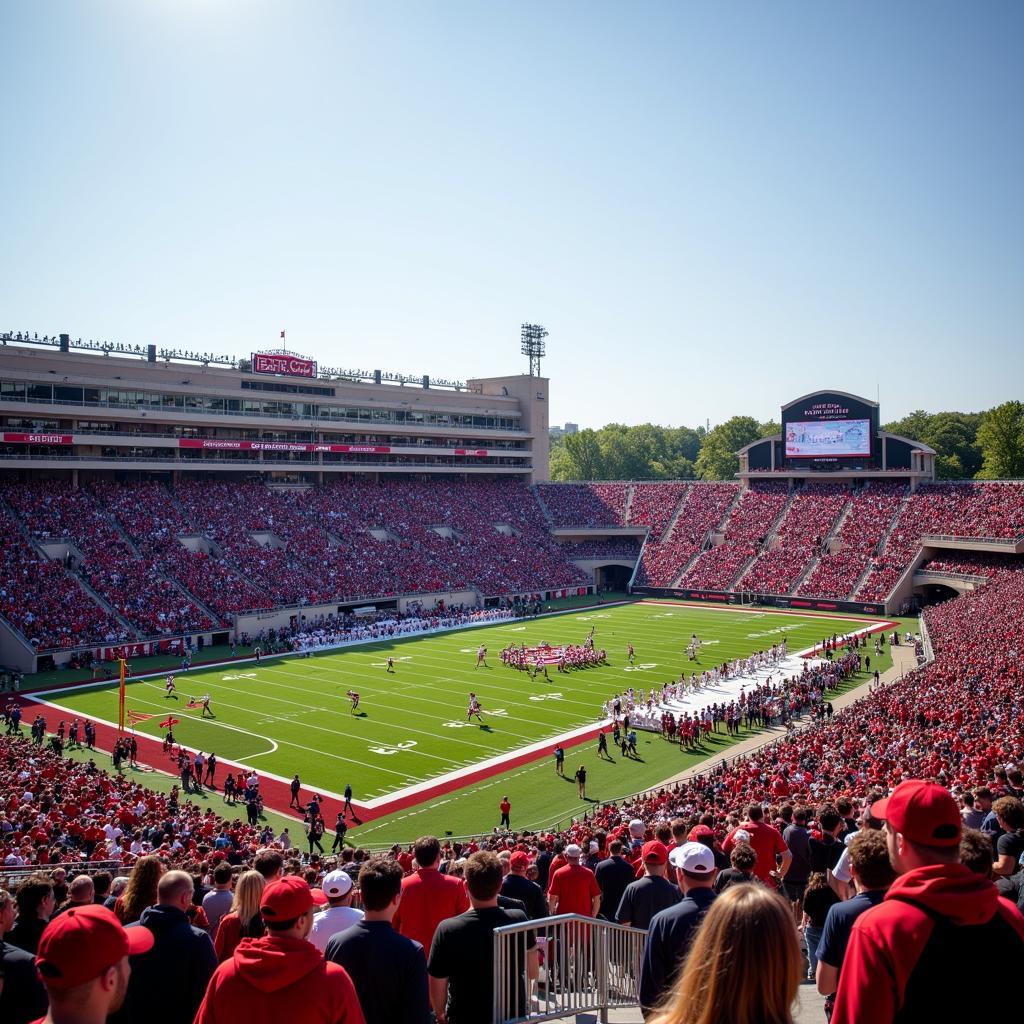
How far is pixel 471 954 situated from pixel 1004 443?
8249 centimetres

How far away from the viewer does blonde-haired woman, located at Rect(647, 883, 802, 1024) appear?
8.23 feet

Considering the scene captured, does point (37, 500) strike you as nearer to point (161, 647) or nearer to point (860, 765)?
point (161, 647)

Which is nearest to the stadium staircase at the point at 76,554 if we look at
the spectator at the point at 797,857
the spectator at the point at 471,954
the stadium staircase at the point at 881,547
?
the spectator at the point at 797,857

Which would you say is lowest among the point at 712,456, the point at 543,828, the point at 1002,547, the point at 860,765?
the point at 543,828

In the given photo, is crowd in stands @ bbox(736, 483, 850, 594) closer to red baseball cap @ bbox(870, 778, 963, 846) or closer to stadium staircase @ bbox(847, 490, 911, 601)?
stadium staircase @ bbox(847, 490, 911, 601)

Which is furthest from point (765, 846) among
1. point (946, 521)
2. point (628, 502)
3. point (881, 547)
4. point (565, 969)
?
point (628, 502)

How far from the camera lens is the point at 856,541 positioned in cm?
5756

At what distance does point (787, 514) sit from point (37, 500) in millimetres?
47686

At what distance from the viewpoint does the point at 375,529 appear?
58000 millimetres

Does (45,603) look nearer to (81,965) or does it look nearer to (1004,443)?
(81,965)

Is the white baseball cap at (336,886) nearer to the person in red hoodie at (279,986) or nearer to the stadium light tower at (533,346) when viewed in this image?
the person in red hoodie at (279,986)

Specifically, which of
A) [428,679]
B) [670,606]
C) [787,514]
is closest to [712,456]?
[787,514]

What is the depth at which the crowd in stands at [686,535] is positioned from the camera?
208 feet

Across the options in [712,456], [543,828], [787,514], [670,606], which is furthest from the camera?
[712,456]
